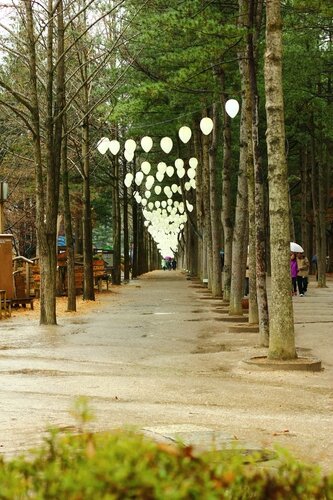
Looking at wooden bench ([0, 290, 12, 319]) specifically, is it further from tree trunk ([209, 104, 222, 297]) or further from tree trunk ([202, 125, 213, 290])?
tree trunk ([202, 125, 213, 290])

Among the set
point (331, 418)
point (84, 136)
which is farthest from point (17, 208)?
point (331, 418)

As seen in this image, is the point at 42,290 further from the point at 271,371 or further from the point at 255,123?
the point at 271,371

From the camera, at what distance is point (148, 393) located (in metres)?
11.5

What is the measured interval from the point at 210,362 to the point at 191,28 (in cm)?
767

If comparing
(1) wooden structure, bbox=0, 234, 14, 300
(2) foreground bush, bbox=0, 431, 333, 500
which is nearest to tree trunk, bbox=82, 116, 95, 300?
(1) wooden structure, bbox=0, 234, 14, 300

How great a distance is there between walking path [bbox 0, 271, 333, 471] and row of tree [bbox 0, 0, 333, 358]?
1174 millimetres

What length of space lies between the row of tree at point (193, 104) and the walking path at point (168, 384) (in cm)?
117

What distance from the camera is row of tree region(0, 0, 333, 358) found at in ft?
48.6

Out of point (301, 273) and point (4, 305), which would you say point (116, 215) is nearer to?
point (301, 273)

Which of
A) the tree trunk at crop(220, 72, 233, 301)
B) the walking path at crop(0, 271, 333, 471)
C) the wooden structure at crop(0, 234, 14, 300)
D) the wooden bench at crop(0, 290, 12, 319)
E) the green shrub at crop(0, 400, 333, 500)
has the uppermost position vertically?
the tree trunk at crop(220, 72, 233, 301)

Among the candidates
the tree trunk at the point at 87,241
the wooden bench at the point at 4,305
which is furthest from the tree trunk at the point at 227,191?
the tree trunk at the point at 87,241

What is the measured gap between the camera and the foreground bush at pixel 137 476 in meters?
2.84

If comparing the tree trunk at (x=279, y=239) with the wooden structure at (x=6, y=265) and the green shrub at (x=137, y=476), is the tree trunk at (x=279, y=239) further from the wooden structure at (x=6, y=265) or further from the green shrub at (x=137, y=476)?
the wooden structure at (x=6, y=265)

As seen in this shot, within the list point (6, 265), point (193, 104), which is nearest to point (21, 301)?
point (6, 265)
